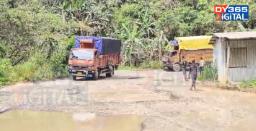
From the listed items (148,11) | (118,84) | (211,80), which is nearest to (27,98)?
(118,84)

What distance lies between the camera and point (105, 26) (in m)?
45.6

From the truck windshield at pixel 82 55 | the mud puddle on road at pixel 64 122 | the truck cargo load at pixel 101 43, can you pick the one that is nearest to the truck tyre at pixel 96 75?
the truck windshield at pixel 82 55

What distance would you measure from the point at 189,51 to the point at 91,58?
31.6 ft

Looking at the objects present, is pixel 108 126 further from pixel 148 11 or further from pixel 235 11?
pixel 148 11

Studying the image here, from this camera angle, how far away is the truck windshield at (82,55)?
103ft

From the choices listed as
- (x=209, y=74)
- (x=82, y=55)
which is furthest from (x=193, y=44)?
(x=209, y=74)

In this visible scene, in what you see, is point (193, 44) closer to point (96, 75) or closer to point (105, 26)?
point (96, 75)

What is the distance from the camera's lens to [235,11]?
83.0 feet

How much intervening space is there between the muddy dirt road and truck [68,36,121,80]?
8.66ft

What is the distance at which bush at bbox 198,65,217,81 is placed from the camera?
89.8 feet

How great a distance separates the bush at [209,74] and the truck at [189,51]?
983 centimetres

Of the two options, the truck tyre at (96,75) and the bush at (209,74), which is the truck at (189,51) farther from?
the bush at (209,74)

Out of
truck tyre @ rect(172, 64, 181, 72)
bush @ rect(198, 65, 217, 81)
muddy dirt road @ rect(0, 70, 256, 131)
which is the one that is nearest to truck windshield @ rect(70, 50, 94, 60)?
muddy dirt road @ rect(0, 70, 256, 131)

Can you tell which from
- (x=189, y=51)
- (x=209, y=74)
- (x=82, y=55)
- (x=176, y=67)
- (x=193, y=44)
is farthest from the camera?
(x=176, y=67)
